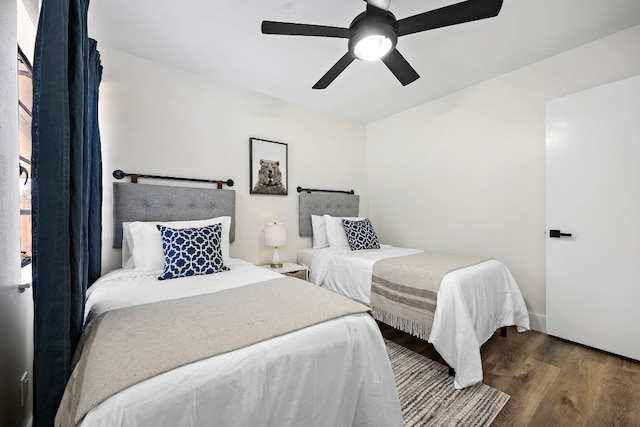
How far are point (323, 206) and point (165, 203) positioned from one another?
75.4 inches

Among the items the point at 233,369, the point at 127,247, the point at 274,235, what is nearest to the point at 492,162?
the point at 274,235

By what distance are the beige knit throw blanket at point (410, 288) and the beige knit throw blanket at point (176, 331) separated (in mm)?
924

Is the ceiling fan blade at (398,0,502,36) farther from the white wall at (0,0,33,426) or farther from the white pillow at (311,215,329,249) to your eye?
the white pillow at (311,215,329,249)

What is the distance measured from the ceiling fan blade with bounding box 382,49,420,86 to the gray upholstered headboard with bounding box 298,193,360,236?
1.85 m

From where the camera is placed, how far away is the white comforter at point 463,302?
69.1 inches

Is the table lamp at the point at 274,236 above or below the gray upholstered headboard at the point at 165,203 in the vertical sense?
below

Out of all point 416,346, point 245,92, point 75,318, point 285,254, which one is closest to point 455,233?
point 416,346

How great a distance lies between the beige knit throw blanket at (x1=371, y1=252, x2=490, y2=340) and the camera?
1.98 m

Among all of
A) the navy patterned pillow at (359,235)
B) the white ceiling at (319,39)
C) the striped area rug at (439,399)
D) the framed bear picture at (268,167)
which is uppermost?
the white ceiling at (319,39)

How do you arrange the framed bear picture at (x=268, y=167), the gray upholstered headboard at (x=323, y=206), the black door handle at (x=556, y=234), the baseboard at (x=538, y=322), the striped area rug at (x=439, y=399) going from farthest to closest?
the gray upholstered headboard at (x=323, y=206) → the framed bear picture at (x=268, y=167) → the baseboard at (x=538, y=322) → the black door handle at (x=556, y=234) → the striped area rug at (x=439, y=399)

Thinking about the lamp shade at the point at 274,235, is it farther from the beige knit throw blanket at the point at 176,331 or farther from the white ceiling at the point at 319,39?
the white ceiling at the point at 319,39

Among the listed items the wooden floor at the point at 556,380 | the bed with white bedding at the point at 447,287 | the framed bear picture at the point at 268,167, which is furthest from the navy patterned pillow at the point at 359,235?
the wooden floor at the point at 556,380

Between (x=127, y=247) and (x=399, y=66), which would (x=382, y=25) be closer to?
(x=399, y=66)

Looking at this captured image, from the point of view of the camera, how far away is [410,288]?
2.11 meters
